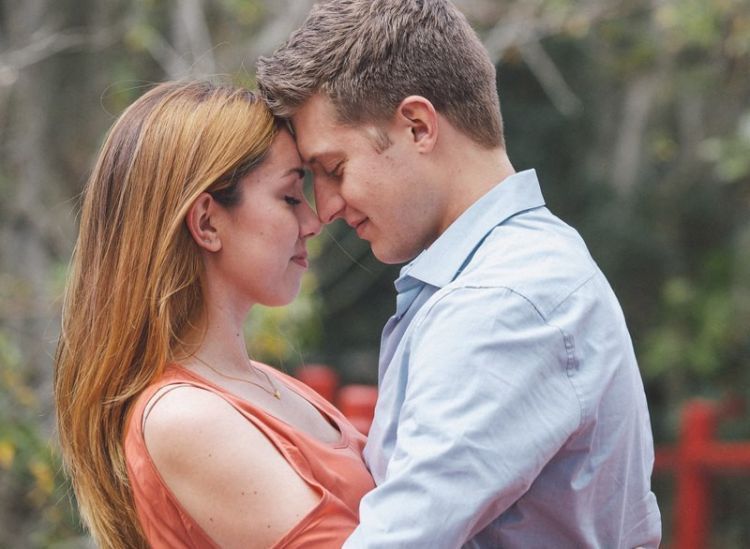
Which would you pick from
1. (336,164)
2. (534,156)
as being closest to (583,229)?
(534,156)

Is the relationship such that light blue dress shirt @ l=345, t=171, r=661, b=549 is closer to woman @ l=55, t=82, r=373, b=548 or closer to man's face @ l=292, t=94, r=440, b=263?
man's face @ l=292, t=94, r=440, b=263

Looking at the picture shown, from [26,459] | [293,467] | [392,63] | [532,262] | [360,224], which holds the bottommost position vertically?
[26,459]

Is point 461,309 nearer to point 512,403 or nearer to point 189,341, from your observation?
point 512,403

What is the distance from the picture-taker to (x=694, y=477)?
6.88 m

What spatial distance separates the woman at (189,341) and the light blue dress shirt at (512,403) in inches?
8.6

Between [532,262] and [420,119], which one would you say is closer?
[532,262]

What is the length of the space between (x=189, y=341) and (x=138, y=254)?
0.59 feet

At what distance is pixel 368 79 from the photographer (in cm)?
196

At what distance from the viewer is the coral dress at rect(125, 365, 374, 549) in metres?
1.96

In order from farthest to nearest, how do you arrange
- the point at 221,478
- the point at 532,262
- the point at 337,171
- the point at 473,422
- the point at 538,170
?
the point at 538,170, the point at 337,171, the point at 221,478, the point at 532,262, the point at 473,422

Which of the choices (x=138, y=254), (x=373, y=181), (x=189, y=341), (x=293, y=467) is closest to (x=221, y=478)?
(x=293, y=467)

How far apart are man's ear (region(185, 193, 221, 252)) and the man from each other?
0.60ft

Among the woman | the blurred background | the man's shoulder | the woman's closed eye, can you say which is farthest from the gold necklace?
the blurred background

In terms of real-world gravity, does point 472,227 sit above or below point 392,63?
below
